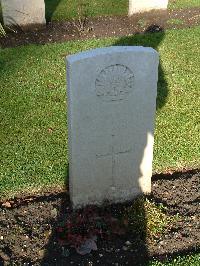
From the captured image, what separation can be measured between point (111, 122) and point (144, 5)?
20.6ft

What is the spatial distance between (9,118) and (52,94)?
2.87 ft

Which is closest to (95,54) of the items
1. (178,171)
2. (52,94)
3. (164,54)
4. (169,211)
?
(169,211)

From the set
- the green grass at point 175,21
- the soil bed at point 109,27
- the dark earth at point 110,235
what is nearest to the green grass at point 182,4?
the soil bed at point 109,27

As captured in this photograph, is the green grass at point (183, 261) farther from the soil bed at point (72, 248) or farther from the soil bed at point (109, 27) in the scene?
the soil bed at point (109, 27)

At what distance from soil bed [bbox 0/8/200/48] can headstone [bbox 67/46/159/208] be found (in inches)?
188

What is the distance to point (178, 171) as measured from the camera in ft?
17.7

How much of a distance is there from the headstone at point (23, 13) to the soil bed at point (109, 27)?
0.20m

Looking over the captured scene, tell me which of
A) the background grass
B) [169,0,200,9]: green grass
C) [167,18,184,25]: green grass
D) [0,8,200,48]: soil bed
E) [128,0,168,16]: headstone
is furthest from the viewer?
[169,0,200,9]: green grass

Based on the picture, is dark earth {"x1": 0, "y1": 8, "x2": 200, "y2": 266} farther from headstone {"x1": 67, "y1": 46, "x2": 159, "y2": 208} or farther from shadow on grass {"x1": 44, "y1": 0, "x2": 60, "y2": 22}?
shadow on grass {"x1": 44, "y1": 0, "x2": 60, "y2": 22}

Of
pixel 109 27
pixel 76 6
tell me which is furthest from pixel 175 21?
pixel 76 6

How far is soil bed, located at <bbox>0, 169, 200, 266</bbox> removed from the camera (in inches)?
164

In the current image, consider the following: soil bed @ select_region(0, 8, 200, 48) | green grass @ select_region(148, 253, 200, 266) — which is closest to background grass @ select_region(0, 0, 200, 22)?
soil bed @ select_region(0, 8, 200, 48)

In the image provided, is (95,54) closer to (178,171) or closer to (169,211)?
(169,211)

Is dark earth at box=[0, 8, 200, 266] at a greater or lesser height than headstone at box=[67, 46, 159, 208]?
lesser
